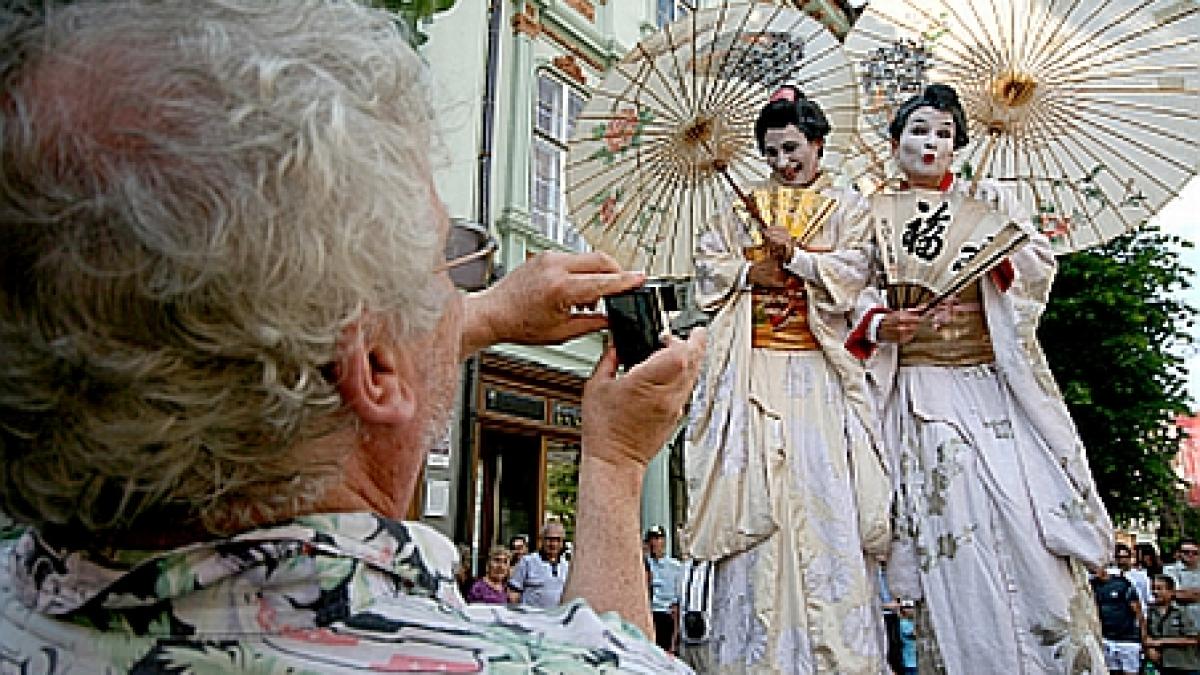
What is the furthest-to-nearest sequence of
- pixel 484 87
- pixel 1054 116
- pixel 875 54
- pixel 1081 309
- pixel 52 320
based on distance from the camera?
pixel 1081 309, pixel 484 87, pixel 875 54, pixel 1054 116, pixel 52 320

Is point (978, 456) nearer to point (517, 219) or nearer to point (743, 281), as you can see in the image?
point (743, 281)

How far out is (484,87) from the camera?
32.3 feet

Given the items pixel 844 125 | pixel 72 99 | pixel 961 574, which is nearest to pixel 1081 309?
pixel 844 125

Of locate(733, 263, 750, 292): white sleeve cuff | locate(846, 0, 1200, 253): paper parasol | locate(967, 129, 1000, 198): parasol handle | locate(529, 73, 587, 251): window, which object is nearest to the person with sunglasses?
locate(846, 0, 1200, 253): paper parasol

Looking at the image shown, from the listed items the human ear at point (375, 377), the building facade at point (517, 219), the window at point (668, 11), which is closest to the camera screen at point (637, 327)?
the human ear at point (375, 377)

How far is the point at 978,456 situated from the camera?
2.84 m

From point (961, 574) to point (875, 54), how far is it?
75.1 inches

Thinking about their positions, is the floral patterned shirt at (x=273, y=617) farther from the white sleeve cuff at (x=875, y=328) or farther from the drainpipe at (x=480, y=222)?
the drainpipe at (x=480, y=222)

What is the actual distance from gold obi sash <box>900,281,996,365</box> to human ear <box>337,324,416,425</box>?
2493 millimetres

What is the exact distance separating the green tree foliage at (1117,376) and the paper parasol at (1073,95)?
10.9 m

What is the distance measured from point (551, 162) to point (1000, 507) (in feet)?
29.8

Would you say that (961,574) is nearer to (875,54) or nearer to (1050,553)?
(1050,553)

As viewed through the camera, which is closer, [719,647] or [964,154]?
[719,647]

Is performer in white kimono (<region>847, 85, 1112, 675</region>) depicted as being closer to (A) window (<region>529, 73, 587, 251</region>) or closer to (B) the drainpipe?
(B) the drainpipe
